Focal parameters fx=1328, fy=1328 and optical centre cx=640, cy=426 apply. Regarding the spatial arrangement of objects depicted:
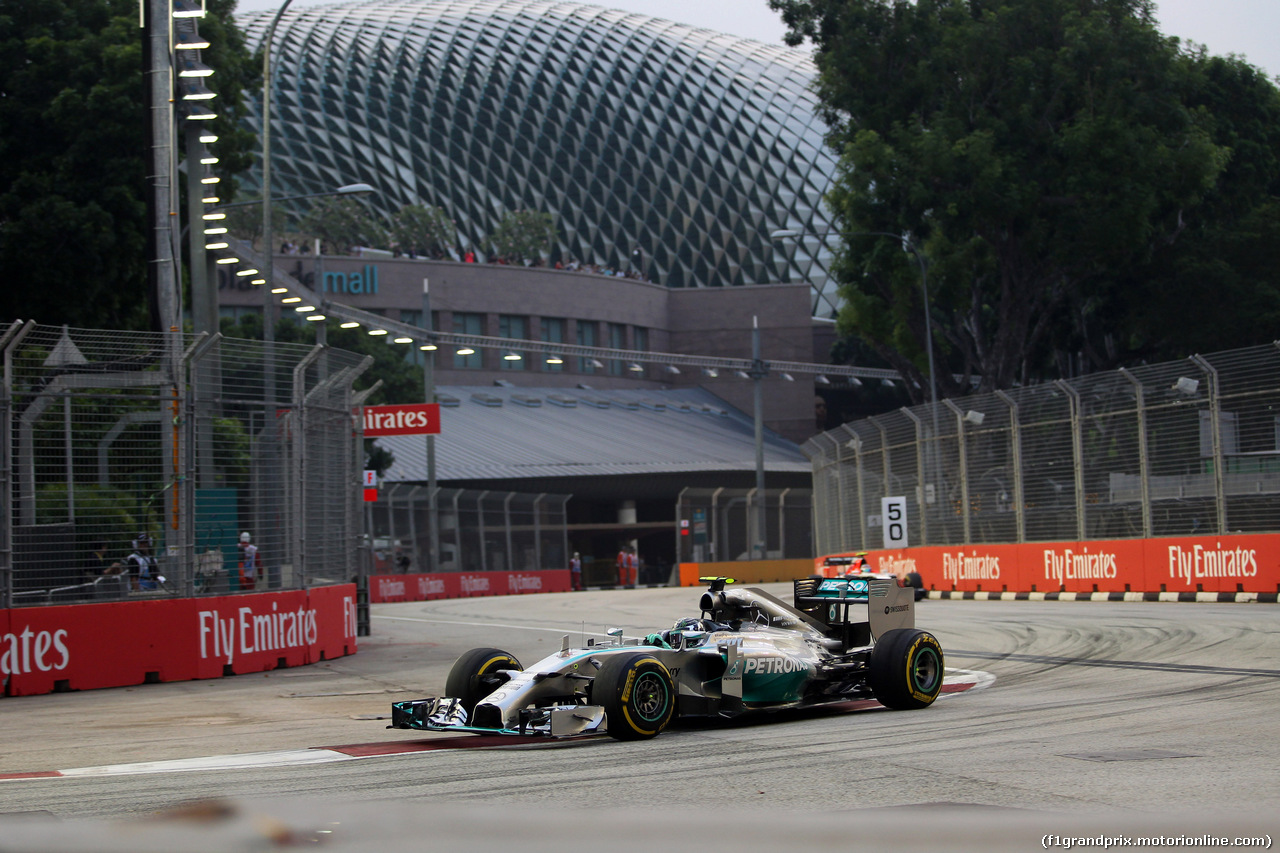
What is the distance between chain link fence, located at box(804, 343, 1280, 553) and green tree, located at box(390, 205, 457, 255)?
4680cm

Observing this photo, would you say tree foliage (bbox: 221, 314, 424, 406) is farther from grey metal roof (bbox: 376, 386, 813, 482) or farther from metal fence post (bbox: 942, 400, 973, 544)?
metal fence post (bbox: 942, 400, 973, 544)

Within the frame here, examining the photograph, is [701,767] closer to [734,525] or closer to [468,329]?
[734,525]

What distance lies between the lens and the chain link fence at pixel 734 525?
52250mm

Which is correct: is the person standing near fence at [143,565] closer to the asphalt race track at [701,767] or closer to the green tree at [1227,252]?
the asphalt race track at [701,767]

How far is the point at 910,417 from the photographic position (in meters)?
30.4

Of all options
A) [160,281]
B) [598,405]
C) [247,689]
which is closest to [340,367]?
[160,281]

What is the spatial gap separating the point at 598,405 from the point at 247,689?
58.3m

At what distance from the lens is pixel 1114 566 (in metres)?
22.9

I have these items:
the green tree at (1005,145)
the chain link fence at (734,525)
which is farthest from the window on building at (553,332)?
the green tree at (1005,145)

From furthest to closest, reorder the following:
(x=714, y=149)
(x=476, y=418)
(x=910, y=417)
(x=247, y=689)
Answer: (x=714, y=149)
(x=476, y=418)
(x=910, y=417)
(x=247, y=689)

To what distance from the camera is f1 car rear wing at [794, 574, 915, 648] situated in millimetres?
10789

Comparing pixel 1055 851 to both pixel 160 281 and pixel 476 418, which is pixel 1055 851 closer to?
pixel 160 281

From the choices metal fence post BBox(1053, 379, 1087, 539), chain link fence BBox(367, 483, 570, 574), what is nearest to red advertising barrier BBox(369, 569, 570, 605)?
chain link fence BBox(367, 483, 570, 574)

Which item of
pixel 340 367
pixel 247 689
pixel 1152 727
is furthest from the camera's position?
pixel 340 367
